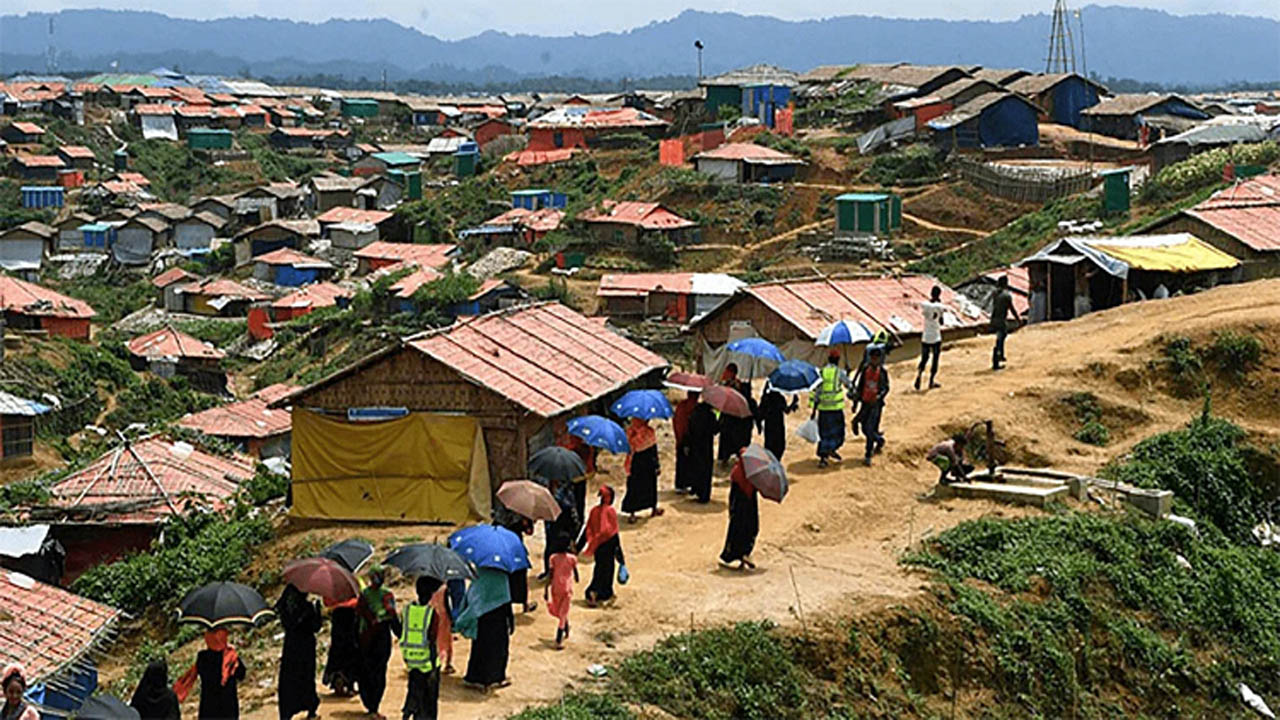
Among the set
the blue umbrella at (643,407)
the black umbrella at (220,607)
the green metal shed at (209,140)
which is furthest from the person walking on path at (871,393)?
the green metal shed at (209,140)

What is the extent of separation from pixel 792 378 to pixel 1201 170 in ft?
80.9

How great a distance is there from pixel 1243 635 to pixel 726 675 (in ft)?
19.4

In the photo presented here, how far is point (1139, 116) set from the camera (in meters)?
54.2

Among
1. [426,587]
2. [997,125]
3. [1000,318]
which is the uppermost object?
[997,125]

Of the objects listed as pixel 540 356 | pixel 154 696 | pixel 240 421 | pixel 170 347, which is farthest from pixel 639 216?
pixel 154 696

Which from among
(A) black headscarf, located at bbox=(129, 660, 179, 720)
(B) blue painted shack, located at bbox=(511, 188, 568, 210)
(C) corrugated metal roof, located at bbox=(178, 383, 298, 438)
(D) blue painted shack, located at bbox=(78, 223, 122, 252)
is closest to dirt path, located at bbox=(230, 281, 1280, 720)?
(A) black headscarf, located at bbox=(129, 660, 179, 720)

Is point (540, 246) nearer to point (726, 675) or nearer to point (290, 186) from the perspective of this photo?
point (290, 186)

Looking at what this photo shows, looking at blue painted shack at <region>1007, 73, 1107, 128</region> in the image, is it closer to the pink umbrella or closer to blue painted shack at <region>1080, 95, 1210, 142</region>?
blue painted shack at <region>1080, 95, 1210, 142</region>

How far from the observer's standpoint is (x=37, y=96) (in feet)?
318

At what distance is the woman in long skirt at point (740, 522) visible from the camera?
1433 centimetres

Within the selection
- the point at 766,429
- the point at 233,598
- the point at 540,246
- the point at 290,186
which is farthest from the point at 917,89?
the point at 233,598

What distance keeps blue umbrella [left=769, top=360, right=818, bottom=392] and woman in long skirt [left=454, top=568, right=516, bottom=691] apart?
6.63 meters

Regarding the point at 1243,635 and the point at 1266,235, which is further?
the point at 1266,235

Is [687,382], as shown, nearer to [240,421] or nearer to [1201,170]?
[240,421]
